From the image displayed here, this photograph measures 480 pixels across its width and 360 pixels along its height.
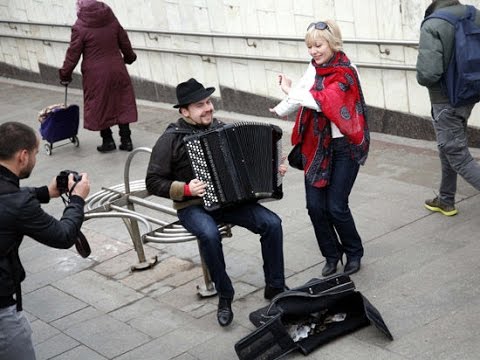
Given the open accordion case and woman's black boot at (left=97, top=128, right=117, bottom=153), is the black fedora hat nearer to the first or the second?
the open accordion case

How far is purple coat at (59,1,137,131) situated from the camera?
10367mm

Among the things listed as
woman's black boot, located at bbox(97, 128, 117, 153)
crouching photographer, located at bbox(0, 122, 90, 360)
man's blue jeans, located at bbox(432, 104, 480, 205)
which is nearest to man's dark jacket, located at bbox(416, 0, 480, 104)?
man's blue jeans, located at bbox(432, 104, 480, 205)

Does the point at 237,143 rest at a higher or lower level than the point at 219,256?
higher

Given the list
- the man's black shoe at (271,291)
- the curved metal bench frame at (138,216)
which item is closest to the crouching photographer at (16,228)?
the curved metal bench frame at (138,216)

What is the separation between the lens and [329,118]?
6.01 meters

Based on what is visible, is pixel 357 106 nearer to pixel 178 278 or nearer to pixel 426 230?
pixel 426 230

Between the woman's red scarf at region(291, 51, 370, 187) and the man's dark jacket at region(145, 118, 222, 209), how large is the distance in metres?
0.63

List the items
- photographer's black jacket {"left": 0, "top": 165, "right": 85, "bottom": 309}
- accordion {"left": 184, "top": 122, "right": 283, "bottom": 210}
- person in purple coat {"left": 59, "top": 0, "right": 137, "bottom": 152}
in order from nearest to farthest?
photographer's black jacket {"left": 0, "top": 165, "right": 85, "bottom": 309} → accordion {"left": 184, "top": 122, "right": 283, "bottom": 210} → person in purple coat {"left": 59, "top": 0, "right": 137, "bottom": 152}

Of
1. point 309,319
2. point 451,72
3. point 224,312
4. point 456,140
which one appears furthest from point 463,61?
point 224,312

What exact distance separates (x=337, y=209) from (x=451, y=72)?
4.67 feet

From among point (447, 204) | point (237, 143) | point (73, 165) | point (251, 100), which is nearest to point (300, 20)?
point (251, 100)

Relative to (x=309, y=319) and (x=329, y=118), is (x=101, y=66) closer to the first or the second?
(x=329, y=118)

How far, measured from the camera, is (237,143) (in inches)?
230

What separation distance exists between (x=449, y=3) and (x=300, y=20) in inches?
134
